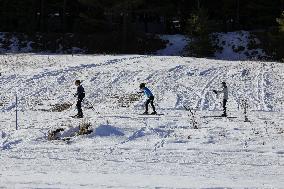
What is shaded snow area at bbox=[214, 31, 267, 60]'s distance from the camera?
4534cm

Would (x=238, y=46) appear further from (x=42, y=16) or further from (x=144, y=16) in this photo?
(x=42, y=16)

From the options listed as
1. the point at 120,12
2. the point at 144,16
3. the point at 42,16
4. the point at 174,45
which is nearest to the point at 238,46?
the point at 174,45

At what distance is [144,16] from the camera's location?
2115 inches

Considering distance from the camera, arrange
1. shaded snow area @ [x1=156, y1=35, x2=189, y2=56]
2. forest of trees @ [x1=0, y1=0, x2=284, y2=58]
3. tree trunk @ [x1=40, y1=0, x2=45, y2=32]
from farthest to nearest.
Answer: tree trunk @ [x1=40, y1=0, x2=45, y2=32] < shaded snow area @ [x1=156, y1=35, x2=189, y2=56] < forest of trees @ [x1=0, y1=0, x2=284, y2=58]

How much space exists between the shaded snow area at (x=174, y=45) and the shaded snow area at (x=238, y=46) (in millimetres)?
2855

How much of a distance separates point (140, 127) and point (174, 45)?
97.3 feet

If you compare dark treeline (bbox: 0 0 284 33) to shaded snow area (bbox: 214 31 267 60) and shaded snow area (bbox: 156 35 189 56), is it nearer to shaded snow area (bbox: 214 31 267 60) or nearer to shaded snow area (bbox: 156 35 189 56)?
shaded snow area (bbox: 214 31 267 60)

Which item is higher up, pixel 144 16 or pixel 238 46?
pixel 144 16

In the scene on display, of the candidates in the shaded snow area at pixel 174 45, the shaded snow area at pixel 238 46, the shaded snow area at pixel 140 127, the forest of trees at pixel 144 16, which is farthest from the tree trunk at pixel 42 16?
the shaded snow area at pixel 238 46

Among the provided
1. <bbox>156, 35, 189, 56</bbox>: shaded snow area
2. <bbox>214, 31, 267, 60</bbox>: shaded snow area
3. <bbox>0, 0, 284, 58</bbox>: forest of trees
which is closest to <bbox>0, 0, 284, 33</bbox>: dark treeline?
<bbox>0, 0, 284, 58</bbox>: forest of trees

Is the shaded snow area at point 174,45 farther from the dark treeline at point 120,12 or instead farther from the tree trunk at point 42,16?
the tree trunk at point 42,16

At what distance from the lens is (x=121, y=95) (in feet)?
88.8

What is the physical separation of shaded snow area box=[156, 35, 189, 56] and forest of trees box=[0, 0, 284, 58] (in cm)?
137

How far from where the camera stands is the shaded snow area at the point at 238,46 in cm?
4534
